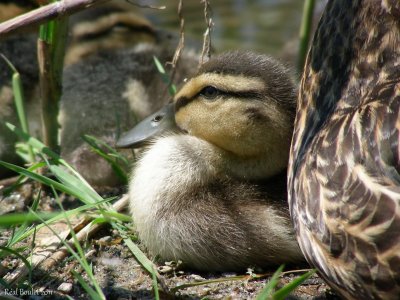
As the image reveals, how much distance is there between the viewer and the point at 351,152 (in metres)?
2.28

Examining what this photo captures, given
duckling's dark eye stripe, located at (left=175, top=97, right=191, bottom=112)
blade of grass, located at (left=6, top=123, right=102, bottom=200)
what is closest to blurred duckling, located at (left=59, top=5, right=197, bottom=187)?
blade of grass, located at (left=6, top=123, right=102, bottom=200)

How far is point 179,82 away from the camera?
4414 mm

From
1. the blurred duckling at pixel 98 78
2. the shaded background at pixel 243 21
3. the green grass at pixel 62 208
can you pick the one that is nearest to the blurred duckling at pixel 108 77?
the blurred duckling at pixel 98 78

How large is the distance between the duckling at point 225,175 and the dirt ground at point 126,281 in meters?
0.08

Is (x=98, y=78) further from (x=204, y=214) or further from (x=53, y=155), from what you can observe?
(x=204, y=214)

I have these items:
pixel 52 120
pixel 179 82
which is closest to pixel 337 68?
pixel 52 120

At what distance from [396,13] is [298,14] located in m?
5.47

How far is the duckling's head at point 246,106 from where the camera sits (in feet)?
9.65

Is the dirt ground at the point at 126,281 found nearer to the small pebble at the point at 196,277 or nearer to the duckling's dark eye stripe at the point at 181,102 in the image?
the small pebble at the point at 196,277

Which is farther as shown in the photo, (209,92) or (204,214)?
(209,92)

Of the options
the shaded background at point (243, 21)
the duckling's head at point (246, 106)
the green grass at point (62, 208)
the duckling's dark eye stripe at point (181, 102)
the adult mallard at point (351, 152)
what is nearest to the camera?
the adult mallard at point (351, 152)

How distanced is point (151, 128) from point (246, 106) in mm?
525

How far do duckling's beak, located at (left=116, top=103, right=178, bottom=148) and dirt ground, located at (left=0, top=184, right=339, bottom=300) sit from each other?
0.50m

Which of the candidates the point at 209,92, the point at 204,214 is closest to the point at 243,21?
the point at 209,92
